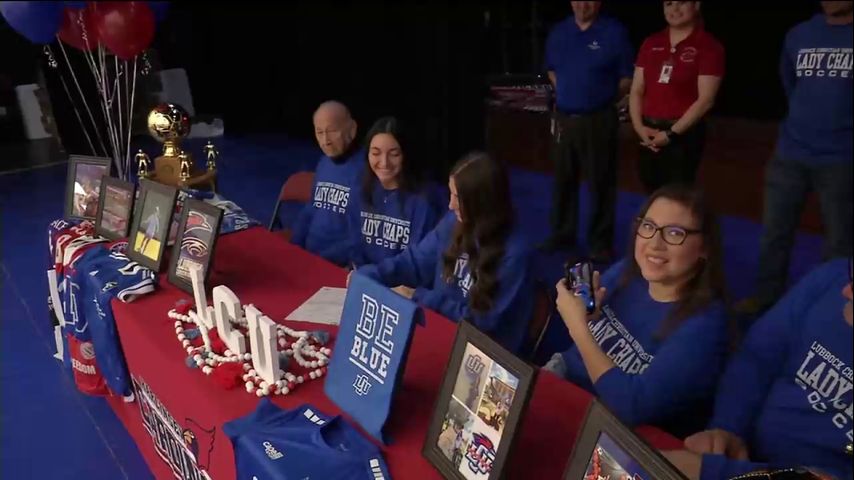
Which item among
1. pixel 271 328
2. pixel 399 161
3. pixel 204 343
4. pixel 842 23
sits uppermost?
pixel 842 23

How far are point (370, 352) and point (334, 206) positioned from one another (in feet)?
4.91

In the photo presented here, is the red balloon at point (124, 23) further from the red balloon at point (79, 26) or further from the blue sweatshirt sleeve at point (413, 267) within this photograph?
the blue sweatshirt sleeve at point (413, 267)

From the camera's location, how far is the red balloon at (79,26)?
1.33 metres

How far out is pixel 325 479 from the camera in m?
1.20

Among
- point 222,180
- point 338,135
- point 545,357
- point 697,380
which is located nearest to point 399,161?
point 338,135

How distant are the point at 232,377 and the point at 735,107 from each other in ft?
21.1

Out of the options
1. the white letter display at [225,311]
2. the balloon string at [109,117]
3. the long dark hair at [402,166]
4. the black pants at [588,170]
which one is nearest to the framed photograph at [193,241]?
the white letter display at [225,311]

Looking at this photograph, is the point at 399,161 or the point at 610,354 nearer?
the point at 610,354

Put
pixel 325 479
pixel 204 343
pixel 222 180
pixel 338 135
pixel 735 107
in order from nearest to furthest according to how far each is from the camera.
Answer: pixel 325 479 → pixel 204 343 → pixel 338 135 → pixel 222 180 → pixel 735 107

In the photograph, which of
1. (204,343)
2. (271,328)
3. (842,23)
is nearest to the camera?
(271,328)

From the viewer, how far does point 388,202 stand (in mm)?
2588

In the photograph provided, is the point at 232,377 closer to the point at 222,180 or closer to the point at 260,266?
the point at 260,266

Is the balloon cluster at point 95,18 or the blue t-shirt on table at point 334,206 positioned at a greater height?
the balloon cluster at point 95,18

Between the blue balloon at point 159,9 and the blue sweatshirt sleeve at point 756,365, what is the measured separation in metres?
1.19
